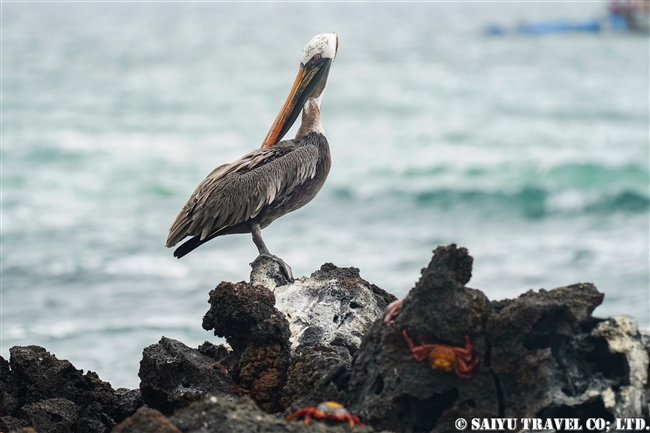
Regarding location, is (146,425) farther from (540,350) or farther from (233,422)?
(540,350)

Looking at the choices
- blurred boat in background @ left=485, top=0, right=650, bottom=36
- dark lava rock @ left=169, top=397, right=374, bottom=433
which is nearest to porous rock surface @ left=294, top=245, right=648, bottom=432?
dark lava rock @ left=169, top=397, right=374, bottom=433

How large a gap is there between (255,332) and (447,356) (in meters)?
1.57

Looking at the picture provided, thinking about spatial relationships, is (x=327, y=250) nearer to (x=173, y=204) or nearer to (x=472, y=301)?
(x=173, y=204)

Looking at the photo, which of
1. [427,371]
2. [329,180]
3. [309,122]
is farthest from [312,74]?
[329,180]

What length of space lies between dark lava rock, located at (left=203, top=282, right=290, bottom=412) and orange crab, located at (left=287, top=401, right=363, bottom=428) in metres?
1.21

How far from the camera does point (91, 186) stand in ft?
71.6

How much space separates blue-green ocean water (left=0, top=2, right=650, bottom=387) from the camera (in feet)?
44.7

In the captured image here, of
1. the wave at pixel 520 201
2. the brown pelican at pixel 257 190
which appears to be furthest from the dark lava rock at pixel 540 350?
the wave at pixel 520 201

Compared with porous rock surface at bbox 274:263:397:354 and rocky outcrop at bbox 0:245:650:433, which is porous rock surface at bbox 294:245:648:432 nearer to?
rocky outcrop at bbox 0:245:650:433

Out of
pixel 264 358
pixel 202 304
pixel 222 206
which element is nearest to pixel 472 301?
pixel 264 358

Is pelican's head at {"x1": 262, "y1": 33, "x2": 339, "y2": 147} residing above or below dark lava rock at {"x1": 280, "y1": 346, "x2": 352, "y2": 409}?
above

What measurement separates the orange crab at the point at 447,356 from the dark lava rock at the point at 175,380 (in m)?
1.43

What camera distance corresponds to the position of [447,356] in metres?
4.25

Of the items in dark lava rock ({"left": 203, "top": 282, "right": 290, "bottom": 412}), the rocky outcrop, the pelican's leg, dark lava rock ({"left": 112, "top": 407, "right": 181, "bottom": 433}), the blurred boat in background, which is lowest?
dark lava rock ({"left": 112, "top": 407, "right": 181, "bottom": 433})
